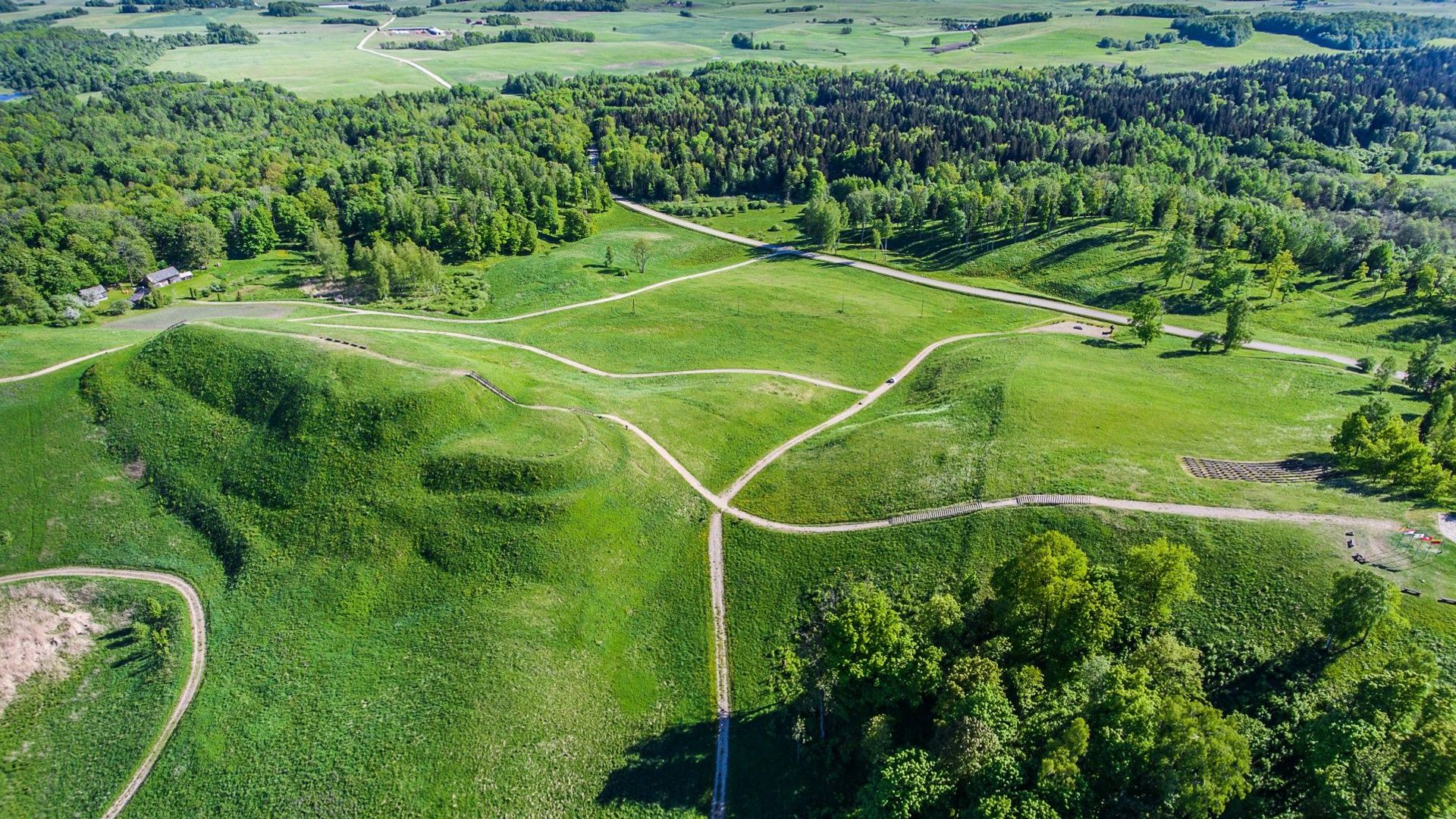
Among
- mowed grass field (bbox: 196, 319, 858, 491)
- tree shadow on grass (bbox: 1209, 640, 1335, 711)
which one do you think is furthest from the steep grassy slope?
tree shadow on grass (bbox: 1209, 640, 1335, 711)

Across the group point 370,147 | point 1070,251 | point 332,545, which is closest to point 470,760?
point 332,545

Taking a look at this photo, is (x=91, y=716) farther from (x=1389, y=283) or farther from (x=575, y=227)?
(x=1389, y=283)

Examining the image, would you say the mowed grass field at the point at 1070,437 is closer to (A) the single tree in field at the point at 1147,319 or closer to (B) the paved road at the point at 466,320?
(A) the single tree in field at the point at 1147,319

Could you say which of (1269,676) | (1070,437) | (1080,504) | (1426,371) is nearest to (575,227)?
(1070,437)

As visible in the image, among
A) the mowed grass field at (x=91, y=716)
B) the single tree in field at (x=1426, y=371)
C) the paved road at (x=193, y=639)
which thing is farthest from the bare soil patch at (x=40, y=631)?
the single tree in field at (x=1426, y=371)

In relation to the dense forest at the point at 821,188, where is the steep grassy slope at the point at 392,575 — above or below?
below
